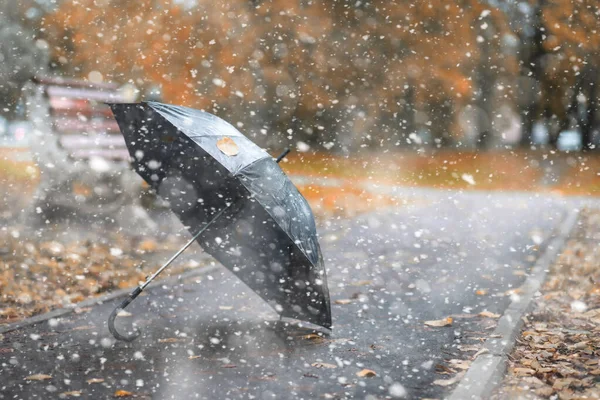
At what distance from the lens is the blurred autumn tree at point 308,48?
40.1 ft

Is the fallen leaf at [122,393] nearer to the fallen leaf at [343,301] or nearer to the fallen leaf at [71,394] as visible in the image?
the fallen leaf at [71,394]

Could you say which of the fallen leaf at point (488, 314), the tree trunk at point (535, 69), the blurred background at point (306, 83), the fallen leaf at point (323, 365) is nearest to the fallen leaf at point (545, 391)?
the fallen leaf at point (323, 365)

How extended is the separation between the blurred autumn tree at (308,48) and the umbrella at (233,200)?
25.7ft

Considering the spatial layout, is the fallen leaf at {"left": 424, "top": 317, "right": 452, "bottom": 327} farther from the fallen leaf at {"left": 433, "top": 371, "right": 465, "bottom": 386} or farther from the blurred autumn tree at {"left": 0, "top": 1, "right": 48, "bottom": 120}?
the blurred autumn tree at {"left": 0, "top": 1, "right": 48, "bottom": 120}

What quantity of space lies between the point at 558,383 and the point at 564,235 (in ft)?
22.0

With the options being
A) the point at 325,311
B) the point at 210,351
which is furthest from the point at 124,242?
the point at 325,311

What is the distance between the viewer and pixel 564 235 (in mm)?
10320

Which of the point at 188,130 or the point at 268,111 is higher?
the point at 188,130

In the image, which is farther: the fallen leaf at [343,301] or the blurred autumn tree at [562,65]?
the blurred autumn tree at [562,65]

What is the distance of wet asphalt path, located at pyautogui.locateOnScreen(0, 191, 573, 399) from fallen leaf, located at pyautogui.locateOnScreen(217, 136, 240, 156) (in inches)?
59.9

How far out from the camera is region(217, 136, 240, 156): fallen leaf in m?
4.25

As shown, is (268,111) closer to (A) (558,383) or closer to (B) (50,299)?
(B) (50,299)

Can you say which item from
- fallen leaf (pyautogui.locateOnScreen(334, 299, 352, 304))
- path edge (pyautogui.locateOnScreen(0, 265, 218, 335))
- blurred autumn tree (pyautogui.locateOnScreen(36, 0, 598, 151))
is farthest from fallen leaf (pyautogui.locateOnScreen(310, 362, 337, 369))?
blurred autumn tree (pyautogui.locateOnScreen(36, 0, 598, 151))

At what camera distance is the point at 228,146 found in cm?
431
